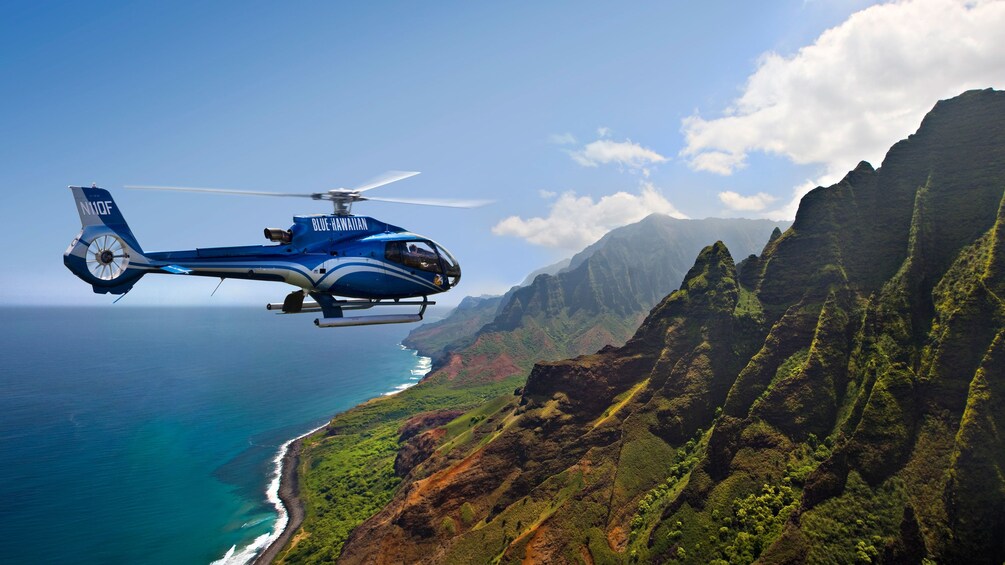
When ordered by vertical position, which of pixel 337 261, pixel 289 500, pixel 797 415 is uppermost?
pixel 337 261

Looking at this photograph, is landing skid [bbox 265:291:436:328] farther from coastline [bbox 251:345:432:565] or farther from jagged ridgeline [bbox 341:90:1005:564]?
coastline [bbox 251:345:432:565]

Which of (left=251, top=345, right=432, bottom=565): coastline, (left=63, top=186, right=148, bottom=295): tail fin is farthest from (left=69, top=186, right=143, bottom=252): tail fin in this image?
(left=251, top=345, right=432, bottom=565): coastline

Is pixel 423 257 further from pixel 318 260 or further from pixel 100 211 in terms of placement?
pixel 100 211

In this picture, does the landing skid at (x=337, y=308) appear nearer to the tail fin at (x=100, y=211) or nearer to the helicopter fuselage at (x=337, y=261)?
the helicopter fuselage at (x=337, y=261)

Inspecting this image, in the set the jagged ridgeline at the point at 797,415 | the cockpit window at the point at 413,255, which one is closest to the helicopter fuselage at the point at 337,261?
the cockpit window at the point at 413,255

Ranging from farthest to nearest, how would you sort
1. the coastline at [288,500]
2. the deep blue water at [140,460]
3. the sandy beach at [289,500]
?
the deep blue water at [140,460] < the coastline at [288,500] < the sandy beach at [289,500]

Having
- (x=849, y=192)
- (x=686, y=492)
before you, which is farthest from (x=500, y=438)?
(x=849, y=192)

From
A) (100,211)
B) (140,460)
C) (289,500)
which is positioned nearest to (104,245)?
(100,211)
